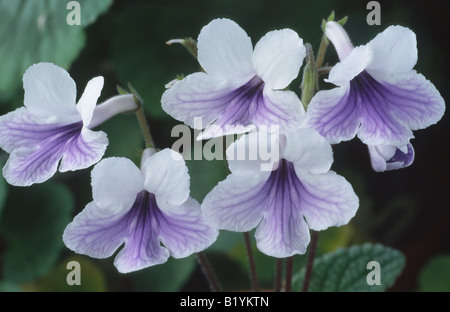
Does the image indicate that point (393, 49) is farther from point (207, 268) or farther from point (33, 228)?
point (33, 228)

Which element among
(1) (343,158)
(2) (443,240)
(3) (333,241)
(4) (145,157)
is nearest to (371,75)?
(4) (145,157)

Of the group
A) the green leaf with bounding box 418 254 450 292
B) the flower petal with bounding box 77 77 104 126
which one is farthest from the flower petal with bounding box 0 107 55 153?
the green leaf with bounding box 418 254 450 292

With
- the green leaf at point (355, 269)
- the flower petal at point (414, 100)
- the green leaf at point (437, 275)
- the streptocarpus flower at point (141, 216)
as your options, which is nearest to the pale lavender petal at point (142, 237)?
the streptocarpus flower at point (141, 216)

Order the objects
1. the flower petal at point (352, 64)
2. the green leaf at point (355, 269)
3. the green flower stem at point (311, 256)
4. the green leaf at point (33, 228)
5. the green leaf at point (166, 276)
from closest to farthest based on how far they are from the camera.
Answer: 1. the flower petal at point (352, 64)
2. the green flower stem at point (311, 256)
3. the green leaf at point (355, 269)
4. the green leaf at point (166, 276)
5. the green leaf at point (33, 228)

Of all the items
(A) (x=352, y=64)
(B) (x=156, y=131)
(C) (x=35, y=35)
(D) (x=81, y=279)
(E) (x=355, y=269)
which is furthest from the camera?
(B) (x=156, y=131)

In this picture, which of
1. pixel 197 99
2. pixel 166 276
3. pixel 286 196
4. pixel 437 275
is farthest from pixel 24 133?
pixel 437 275

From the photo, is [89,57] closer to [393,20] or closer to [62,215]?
[62,215]

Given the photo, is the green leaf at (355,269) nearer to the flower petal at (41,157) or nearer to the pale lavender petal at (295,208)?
the pale lavender petal at (295,208)
